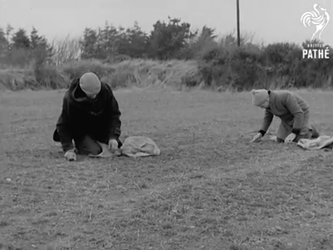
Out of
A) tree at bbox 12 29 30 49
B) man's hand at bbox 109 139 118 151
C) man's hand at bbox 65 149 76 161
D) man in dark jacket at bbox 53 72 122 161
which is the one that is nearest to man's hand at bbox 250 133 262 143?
man in dark jacket at bbox 53 72 122 161

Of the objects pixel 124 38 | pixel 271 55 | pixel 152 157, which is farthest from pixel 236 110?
pixel 124 38

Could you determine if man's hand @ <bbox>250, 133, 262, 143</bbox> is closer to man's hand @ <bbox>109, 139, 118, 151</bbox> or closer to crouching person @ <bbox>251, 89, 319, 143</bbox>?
crouching person @ <bbox>251, 89, 319, 143</bbox>

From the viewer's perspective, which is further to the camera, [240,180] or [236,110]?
[236,110]

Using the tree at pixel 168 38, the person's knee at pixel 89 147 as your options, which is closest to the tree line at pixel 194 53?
the tree at pixel 168 38

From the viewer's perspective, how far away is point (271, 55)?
2628 cm

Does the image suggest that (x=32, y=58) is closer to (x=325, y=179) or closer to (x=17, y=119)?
(x=17, y=119)

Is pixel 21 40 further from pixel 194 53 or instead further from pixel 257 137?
pixel 257 137

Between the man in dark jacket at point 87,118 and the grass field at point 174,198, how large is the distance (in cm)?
34

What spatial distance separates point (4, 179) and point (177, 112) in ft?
Answer: 27.6

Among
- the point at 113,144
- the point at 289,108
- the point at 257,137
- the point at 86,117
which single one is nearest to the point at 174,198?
the point at 113,144

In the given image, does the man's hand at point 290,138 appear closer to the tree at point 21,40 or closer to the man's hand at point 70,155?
the man's hand at point 70,155

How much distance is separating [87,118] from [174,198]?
2.44 m

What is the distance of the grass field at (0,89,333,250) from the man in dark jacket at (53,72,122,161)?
0.34 m

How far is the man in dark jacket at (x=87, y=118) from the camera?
20.0ft
